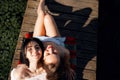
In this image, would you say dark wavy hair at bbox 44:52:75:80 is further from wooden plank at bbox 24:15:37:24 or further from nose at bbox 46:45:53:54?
wooden plank at bbox 24:15:37:24

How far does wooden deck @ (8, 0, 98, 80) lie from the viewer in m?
5.95

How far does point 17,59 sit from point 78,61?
109cm

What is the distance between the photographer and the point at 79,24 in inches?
252

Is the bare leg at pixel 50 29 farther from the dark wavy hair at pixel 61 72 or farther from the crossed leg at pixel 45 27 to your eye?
the dark wavy hair at pixel 61 72

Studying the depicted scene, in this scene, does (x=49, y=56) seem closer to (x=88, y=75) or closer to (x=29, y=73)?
(x=29, y=73)

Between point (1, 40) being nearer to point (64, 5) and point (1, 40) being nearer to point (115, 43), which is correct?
point (64, 5)

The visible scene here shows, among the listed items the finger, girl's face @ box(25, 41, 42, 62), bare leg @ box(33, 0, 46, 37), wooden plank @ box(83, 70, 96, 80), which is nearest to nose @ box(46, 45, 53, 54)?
girl's face @ box(25, 41, 42, 62)

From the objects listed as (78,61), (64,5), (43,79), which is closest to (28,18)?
(64,5)

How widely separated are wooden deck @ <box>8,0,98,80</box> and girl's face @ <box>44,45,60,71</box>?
0.83 meters

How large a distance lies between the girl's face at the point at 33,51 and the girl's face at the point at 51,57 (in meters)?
0.11

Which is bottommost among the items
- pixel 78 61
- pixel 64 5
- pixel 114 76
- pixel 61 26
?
pixel 114 76

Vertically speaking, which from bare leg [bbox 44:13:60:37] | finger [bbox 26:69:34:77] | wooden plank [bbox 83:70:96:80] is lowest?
wooden plank [bbox 83:70:96:80]

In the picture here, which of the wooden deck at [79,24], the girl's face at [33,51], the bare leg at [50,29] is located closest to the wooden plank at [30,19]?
the wooden deck at [79,24]

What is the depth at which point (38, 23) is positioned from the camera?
18.9 ft
